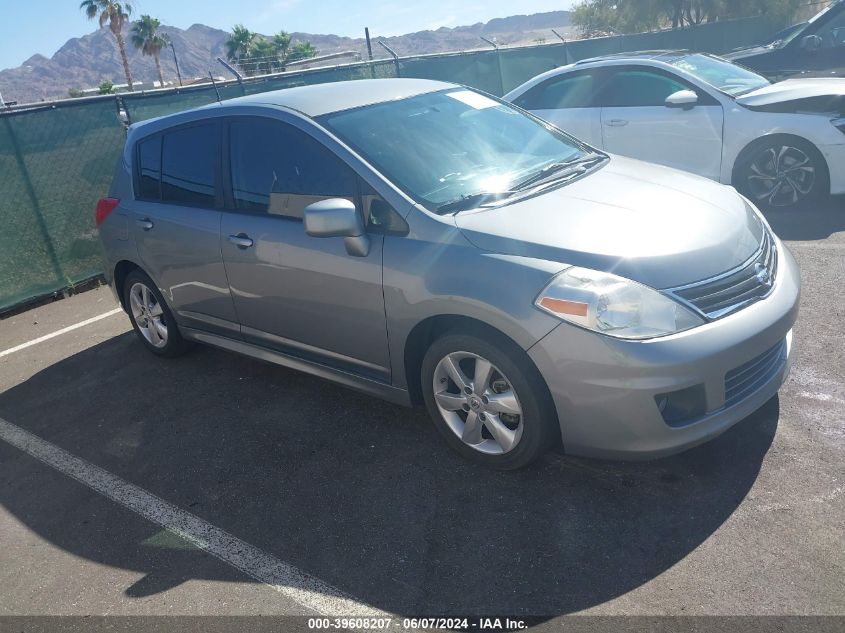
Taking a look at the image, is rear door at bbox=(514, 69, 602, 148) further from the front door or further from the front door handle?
the front door handle

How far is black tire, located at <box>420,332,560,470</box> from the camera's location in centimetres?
326

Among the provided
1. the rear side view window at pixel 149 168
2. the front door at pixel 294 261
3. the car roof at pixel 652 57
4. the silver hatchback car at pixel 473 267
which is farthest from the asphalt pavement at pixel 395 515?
the car roof at pixel 652 57

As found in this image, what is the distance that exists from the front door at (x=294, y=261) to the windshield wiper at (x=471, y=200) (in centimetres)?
36

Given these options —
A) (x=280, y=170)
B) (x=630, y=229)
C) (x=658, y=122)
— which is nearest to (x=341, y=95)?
(x=280, y=170)

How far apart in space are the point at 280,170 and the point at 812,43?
9.54 metres

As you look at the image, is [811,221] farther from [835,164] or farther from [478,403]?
[478,403]

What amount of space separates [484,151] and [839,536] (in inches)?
99.6

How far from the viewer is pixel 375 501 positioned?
355cm

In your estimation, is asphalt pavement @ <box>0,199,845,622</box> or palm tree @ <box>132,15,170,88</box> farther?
palm tree @ <box>132,15,170,88</box>

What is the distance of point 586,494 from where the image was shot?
3373 millimetres

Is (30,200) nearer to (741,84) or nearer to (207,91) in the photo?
(207,91)

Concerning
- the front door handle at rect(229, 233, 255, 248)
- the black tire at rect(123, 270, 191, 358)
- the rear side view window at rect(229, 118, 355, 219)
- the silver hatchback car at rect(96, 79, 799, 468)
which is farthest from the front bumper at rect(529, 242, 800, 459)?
the black tire at rect(123, 270, 191, 358)

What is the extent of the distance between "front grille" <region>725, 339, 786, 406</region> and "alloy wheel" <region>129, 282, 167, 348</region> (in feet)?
12.9

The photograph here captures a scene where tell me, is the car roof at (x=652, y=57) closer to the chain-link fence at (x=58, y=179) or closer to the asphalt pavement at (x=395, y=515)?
the asphalt pavement at (x=395, y=515)
